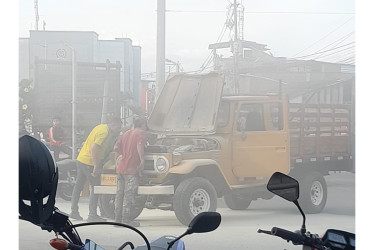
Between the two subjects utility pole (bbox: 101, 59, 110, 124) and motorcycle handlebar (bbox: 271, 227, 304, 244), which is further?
utility pole (bbox: 101, 59, 110, 124)

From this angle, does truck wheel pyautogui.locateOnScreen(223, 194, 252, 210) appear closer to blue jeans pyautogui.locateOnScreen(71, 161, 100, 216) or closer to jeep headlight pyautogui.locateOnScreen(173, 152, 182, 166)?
jeep headlight pyautogui.locateOnScreen(173, 152, 182, 166)

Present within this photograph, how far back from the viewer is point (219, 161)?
234 cm

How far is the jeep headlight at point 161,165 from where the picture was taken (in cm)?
230

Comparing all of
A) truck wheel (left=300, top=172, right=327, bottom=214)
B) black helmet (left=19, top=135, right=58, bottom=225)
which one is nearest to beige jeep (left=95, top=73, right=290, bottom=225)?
truck wheel (left=300, top=172, right=327, bottom=214)

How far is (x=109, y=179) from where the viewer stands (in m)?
2.31

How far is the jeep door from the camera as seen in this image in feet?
7.68

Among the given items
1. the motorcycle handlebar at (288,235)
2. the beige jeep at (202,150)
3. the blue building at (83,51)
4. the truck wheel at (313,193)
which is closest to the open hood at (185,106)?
the beige jeep at (202,150)

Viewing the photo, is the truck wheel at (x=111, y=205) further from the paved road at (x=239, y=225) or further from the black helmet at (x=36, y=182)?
the black helmet at (x=36, y=182)

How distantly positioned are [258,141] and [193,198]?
0.40 m

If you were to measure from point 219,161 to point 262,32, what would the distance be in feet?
1.98

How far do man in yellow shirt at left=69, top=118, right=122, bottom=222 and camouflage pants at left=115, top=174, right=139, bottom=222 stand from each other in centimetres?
9

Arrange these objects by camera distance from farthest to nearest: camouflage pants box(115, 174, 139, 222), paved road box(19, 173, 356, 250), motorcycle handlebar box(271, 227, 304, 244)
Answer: camouflage pants box(115, 174, 139, 222), paved road box(19, 173, 356, 250), motorcycle handlebar box(271, 227, 304, 244)
